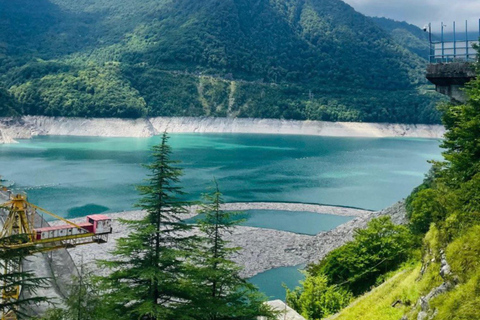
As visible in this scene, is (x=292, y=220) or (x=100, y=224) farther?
(x=292, y=220)

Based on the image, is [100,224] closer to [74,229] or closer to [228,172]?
[74,229]

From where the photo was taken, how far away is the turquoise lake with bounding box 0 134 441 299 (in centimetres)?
4584

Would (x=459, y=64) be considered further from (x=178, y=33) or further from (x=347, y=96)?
(x=178, y=33)

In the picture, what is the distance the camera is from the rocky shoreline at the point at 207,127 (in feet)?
410

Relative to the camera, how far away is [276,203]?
4900 centimetres

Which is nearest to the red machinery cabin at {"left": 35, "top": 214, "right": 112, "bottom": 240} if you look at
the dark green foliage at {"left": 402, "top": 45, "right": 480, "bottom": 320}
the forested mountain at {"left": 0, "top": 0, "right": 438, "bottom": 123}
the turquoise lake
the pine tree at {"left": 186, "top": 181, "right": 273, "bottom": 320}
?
the turquoise lake

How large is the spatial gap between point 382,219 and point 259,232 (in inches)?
677

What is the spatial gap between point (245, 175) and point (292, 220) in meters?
22.9

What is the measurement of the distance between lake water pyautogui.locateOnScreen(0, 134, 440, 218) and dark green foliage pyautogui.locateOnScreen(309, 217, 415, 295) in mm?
29605

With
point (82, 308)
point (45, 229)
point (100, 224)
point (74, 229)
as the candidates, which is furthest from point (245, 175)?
point (82, 308)

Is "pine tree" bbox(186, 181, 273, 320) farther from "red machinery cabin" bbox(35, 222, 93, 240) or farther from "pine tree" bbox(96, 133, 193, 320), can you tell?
"red machinery cabin" bbox(35, 222, 93, 240)

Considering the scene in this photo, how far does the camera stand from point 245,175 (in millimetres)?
65188

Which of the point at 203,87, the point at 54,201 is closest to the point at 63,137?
the point at 203,87

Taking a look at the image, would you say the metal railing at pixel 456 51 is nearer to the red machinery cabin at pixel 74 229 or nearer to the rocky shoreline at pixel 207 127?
the red machinery cabin at pixel 74 229
